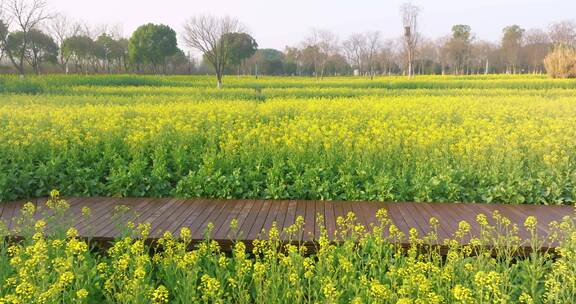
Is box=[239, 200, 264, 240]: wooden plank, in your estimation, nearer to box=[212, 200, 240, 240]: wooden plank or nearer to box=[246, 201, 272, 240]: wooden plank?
box=[246, 201, 272, 240]: wooden plank

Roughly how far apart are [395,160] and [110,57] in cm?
5464

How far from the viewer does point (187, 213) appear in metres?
4.90

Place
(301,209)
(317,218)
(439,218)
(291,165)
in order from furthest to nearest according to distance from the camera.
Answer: (291,165) < (301,209) < (439,218) < (317,218)

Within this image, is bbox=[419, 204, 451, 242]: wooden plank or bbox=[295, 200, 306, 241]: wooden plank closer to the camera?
bbox=[419, 204, 451, 242]: wooden plank

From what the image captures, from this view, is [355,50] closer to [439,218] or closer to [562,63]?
[562,63]

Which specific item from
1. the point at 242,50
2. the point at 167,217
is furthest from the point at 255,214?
the point at 242,50

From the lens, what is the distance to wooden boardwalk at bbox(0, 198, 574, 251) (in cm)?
428

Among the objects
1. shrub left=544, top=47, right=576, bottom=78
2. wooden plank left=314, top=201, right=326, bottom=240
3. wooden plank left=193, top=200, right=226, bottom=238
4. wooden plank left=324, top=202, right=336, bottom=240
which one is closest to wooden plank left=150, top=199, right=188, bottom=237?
wooden plank left=193, top=200, right=226, bottom=238

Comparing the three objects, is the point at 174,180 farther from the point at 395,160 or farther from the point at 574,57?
the point at 574,57

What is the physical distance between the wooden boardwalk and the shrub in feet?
141

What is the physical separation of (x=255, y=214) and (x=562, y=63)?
45.9 m

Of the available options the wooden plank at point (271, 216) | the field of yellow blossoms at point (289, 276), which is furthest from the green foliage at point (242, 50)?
the field of yellow blossoms at point (289, 276)

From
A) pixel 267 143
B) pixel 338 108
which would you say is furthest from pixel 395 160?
pixel 338 108

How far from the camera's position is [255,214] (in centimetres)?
487
